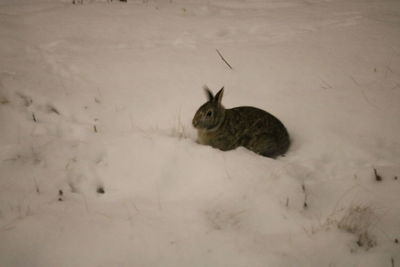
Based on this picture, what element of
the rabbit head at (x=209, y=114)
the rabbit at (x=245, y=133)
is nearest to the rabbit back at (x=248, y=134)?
the rabbit at (x=245, y=133)

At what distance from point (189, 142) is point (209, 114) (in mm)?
406

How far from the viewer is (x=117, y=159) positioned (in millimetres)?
3533

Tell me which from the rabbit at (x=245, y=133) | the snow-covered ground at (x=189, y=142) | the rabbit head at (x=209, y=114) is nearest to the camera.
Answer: the snow-covered ground at (x=189, y=142)

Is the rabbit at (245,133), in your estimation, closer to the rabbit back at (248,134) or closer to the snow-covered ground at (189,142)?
the rabbit back at (248,134)

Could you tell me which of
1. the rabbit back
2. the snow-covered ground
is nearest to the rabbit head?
the rabbit back

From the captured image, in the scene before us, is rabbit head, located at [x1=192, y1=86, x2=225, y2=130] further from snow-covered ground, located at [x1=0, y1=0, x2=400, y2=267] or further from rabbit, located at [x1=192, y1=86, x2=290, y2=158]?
snow-covered ground, located at [x1=0, y1=0, x2=400, y2=267]

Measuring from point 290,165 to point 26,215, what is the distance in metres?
2.58

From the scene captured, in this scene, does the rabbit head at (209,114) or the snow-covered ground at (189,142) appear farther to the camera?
the rabbit head at (209,114)

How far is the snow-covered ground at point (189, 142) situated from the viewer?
265 cm

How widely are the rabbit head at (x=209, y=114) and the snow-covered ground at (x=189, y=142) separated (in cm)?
27

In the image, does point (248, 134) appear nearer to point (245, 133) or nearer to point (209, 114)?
point (245, 133)

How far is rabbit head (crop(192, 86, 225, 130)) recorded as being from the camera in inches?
142

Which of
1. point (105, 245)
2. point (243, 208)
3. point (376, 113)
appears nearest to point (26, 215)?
point (105, 245)

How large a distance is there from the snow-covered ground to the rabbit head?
270mm
